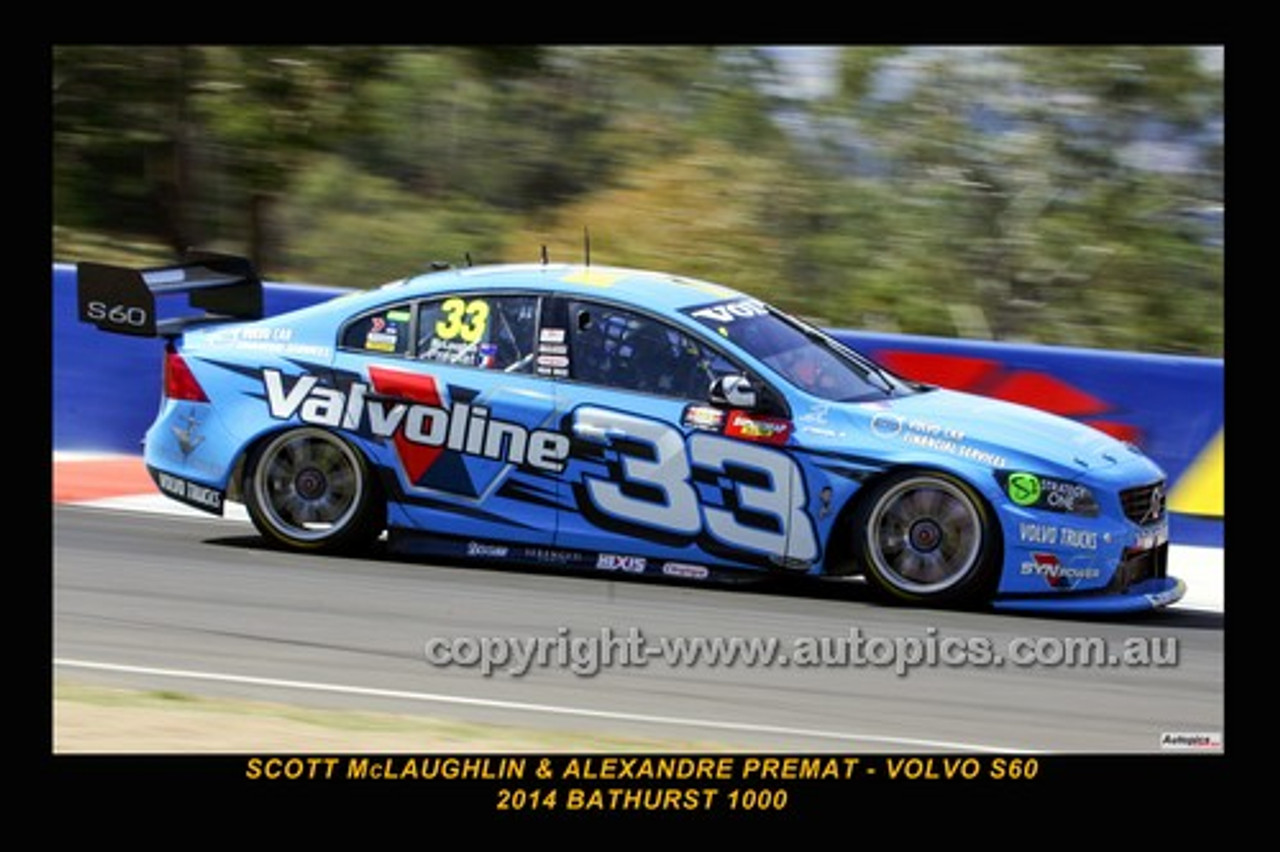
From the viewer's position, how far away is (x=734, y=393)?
9.24m

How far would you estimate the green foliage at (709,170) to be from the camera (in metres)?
16.7

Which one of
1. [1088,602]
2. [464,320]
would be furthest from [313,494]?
[1088,602]

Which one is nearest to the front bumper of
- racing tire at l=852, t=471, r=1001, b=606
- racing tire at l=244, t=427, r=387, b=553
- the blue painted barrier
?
racing tire at l=852, t=471, r=1001, b=606

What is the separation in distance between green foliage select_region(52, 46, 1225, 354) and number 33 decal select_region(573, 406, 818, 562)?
789 cm

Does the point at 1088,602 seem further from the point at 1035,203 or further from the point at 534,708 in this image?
the point at 1035,203

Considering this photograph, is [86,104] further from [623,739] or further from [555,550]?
[623,739]

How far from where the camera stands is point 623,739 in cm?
706

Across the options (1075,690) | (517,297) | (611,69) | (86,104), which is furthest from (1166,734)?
(86,104)

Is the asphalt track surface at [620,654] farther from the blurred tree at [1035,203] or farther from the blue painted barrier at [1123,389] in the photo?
the blurred tree at [1035,203]

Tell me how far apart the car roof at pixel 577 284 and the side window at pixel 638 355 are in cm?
11

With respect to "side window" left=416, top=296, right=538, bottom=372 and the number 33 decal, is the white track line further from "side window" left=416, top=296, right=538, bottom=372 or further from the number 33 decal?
"side window" left=416, top=296, right=538, bottom=372

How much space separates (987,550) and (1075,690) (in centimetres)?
111

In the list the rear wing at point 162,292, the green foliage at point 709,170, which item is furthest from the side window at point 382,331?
the green foliage at point 709,170

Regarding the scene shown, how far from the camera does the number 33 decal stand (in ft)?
30.2
